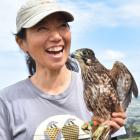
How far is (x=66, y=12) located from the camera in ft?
9.35

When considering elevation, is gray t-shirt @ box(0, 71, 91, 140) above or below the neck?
below

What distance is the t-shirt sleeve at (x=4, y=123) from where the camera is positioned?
296 centimetres

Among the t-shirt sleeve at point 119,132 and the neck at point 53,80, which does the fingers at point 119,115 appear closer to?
the t-shirt sleeve at point 119,132

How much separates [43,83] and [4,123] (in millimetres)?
311

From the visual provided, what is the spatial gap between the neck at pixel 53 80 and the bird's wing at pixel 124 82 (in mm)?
334

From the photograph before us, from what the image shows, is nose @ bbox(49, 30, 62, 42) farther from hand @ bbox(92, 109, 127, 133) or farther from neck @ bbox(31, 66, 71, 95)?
hand @ bbox(92, 109, 127, 133)

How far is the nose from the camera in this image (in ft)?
9.19

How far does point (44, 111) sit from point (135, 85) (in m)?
0.78

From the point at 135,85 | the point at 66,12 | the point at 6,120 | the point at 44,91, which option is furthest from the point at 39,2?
the point at 135,85

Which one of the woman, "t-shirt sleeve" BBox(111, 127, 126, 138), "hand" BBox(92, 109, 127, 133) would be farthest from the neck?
"t-shirt sleeve" BBox(111, 127, 126, 138)

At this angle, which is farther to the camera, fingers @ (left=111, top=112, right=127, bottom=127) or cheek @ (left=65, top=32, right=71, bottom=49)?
fingers @ (left=111, top=112, right=127, bottom=127)

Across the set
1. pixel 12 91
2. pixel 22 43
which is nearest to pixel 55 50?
pixel 22 43

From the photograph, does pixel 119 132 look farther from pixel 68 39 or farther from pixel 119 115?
pixel 68 39

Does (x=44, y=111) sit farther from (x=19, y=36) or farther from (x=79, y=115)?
(x=19, y=36)
